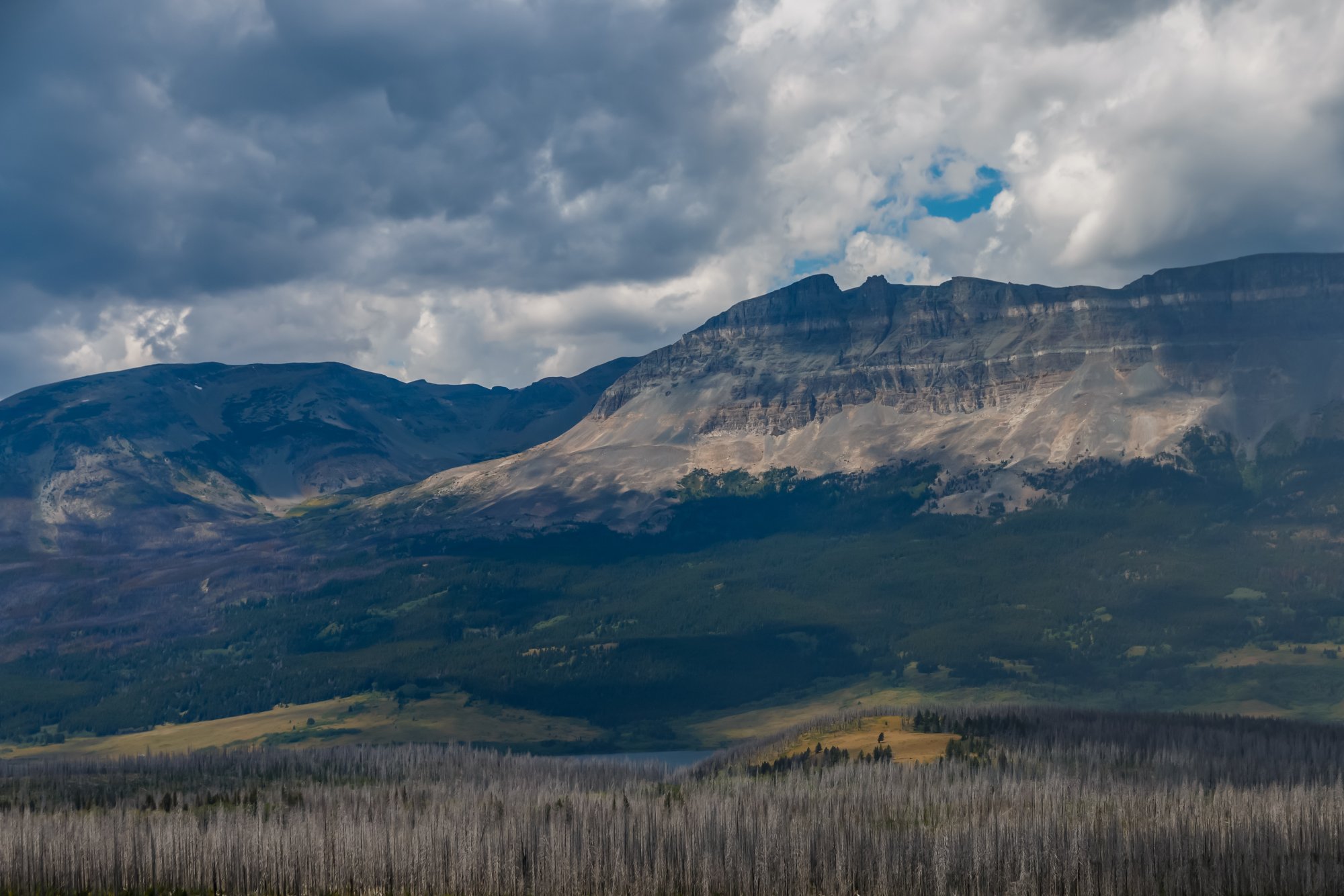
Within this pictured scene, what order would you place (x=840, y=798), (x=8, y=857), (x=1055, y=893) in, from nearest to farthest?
(x=1055, y=893)
(x=8, y=857)
(x=840, y=798)

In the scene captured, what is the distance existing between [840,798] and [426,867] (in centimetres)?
6442

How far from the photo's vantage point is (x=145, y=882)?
15912 cm

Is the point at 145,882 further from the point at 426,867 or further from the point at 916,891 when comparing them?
the point at 916,891

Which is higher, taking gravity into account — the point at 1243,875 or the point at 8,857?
the point at 8,857

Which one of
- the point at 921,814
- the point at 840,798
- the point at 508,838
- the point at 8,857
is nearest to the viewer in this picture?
the point at 8,857

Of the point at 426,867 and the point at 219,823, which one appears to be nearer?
the point at 426,867

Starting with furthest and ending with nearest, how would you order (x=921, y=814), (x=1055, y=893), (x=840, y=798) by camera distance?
1. (x=840, y=798)
2. (x=921, y=814)
3. (x=1055, y=893)

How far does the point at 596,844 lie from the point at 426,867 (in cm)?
2100

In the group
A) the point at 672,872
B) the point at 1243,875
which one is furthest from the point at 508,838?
the point at 1243,875

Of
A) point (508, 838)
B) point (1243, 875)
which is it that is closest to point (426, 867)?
point (508, 838)

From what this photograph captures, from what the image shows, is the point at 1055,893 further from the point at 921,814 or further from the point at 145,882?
the point at 145,882

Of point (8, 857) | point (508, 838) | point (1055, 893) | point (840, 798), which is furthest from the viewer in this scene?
point (840, 798)

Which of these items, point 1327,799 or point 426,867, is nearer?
point 426,867

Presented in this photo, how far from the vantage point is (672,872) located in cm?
15925
